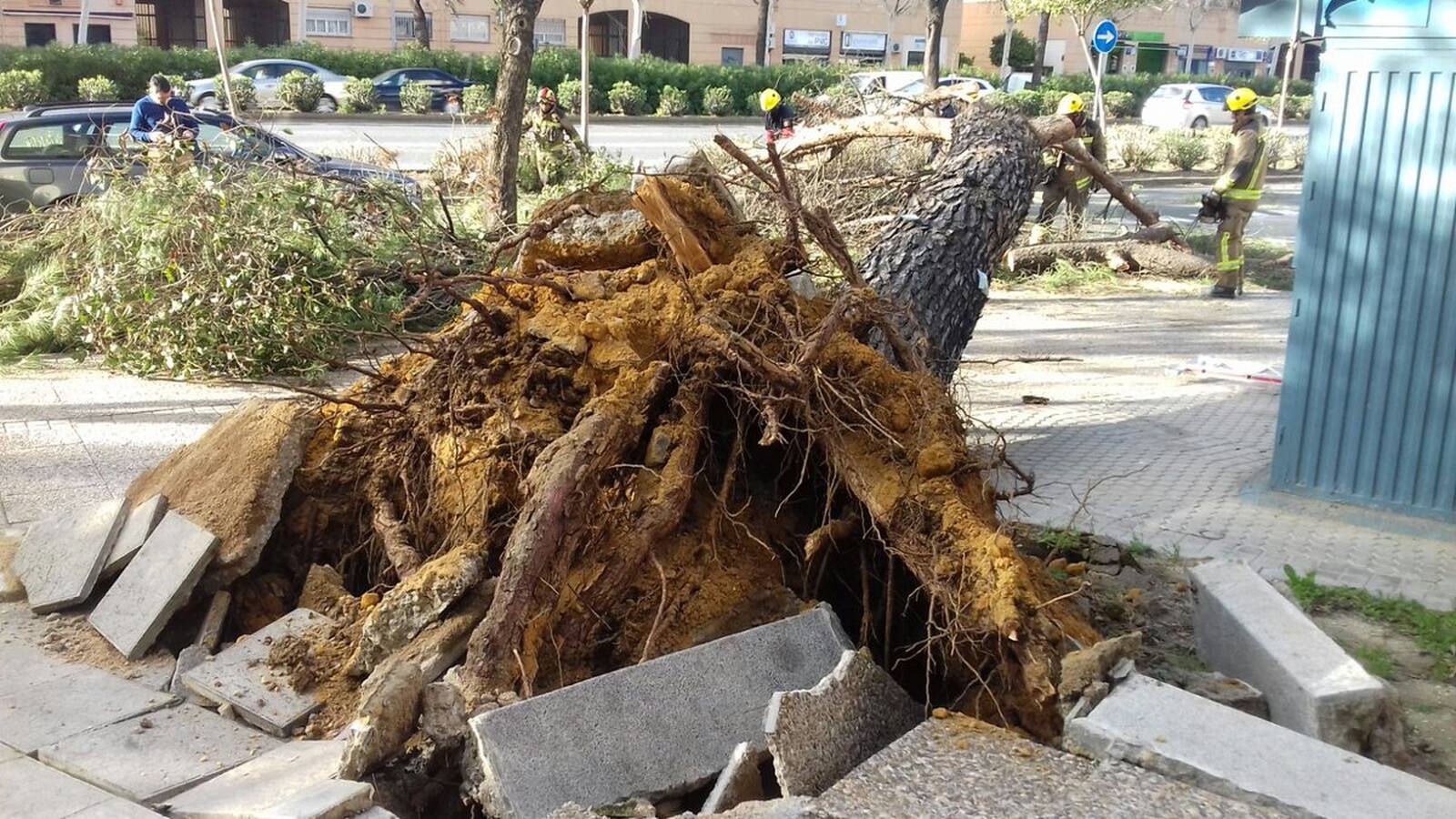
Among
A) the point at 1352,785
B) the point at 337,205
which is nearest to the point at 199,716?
the point at 1352,785

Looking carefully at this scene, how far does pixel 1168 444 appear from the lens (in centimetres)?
766

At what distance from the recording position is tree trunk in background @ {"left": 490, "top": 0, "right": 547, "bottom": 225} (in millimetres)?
11156

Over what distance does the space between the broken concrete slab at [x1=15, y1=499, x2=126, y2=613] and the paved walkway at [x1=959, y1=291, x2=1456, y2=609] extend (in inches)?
147

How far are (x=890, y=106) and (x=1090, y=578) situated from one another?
8990 millimetres

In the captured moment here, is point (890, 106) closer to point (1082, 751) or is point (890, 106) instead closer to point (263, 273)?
point (263, 273)

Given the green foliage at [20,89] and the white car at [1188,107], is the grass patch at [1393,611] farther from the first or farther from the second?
the white car at [1188,107]

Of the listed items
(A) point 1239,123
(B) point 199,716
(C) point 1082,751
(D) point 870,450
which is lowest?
(B) point 199,716

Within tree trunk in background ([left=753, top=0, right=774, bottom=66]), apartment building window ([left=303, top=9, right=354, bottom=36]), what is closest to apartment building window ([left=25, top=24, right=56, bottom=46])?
apartment building window ([left=303, top=9, right=354, bottom=36])

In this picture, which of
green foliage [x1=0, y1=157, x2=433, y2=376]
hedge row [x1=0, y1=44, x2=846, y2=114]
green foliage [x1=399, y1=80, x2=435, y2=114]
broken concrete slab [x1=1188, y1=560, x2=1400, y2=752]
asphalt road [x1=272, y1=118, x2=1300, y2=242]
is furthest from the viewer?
green foliage [x1=399, y1=80, x2=435, y2=114]

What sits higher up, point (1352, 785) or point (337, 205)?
point (337, 205)

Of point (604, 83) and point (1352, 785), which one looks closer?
point (1352, 785)

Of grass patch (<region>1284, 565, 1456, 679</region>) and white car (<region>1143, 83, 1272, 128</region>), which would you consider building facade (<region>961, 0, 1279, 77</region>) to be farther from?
→ grass patch (<region>1284, 565, 1456, 679</region>)

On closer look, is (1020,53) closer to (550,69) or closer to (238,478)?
(550,69)

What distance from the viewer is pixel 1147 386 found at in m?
9.31
